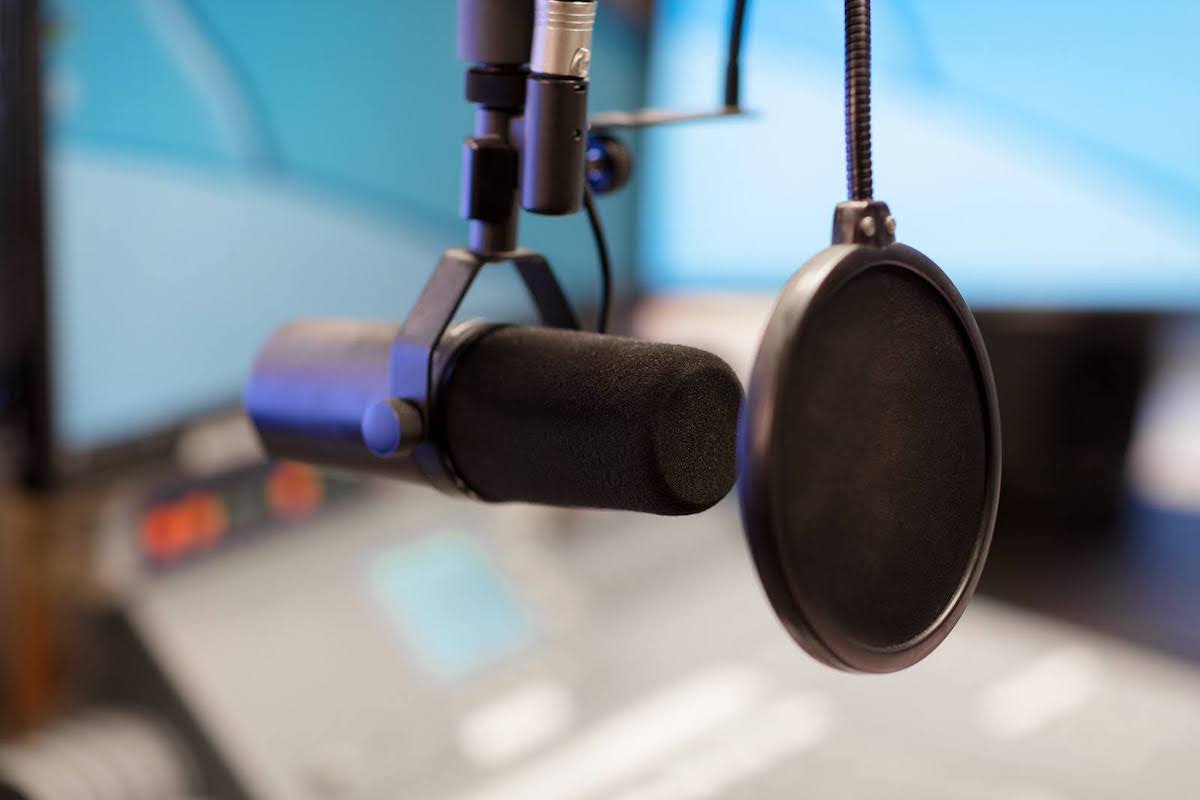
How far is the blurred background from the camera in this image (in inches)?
29.3

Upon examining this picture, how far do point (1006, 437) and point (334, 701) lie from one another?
60 cm

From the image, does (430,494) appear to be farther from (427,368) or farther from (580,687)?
(427,368)

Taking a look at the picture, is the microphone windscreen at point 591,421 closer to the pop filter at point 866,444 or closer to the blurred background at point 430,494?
the pop filter at point 866,444

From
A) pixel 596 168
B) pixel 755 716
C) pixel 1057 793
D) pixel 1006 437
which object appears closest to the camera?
pixel 596 168

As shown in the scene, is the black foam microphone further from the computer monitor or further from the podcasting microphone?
the computer monitor

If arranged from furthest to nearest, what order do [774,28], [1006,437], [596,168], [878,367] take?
[1006,437] < [774,28] < [596,168] < [878,367]

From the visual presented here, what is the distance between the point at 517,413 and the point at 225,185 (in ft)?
1.78

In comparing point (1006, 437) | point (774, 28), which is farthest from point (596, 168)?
point (1006, 437)

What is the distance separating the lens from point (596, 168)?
43 cm

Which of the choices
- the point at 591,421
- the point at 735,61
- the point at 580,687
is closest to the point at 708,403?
the point at 591,421

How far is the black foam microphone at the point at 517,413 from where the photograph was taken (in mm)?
327

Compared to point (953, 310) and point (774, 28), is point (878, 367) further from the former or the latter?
point (774, 28)

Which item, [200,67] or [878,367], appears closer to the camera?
[878,367]

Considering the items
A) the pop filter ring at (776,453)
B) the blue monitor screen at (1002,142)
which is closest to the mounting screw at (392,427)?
the pop filter ring at (776,453)
